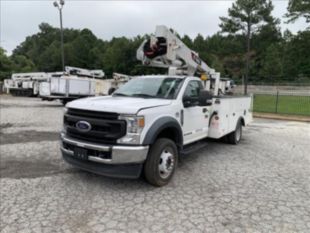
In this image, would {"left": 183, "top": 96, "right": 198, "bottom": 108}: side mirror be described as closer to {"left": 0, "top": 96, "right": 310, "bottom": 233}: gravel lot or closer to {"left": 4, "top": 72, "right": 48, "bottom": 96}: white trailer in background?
{"left": 0, "top": 96, "right": 310, "bottom": 233}: gravel lot

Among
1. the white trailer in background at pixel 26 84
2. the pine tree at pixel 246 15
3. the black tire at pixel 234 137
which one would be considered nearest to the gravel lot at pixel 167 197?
the black tire at pixel 234 137

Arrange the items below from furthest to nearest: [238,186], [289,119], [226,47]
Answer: [226,47] → [289,119] → [238,186]

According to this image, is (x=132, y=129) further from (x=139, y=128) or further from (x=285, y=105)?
(x=285, y=105)

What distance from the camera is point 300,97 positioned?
18062mm

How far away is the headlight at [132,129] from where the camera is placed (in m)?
3.79

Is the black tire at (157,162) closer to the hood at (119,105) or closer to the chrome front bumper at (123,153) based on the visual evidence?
the chrome front bumper at (123,153)

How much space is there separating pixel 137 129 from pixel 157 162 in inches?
26.7

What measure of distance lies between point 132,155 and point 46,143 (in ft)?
14.3

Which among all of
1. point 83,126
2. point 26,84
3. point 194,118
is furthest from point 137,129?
point 26,84

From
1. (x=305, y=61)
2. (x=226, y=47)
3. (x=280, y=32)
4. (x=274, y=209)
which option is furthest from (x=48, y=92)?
(x=280, y=32)

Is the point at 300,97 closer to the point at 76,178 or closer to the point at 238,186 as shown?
the point at 238,186

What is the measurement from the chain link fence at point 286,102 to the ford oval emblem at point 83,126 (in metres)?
14.6

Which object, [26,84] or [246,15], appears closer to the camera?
[26,84]

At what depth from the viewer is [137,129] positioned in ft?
12.5
